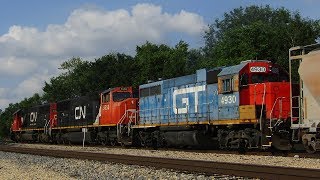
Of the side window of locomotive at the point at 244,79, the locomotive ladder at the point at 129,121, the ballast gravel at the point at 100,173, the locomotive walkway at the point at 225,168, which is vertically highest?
the side window of locomotive at the point at 244,79

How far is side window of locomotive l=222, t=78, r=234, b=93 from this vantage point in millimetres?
18672

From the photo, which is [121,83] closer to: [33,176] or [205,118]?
[205,118]

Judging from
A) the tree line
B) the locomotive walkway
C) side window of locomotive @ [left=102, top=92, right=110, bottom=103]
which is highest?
the tree line

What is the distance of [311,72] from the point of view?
1467 cm

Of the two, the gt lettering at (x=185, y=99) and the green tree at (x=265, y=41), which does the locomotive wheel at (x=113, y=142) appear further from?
the green tree at (x=265, y=41)

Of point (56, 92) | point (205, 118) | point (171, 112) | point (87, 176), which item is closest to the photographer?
point (87, 176)

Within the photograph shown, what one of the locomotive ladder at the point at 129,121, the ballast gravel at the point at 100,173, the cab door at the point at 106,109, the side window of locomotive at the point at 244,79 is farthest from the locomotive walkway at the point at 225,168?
the cab door at the point at 106,109

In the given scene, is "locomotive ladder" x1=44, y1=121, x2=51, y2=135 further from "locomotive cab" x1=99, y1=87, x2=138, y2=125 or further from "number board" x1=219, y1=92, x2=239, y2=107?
"number board" x1=219, y1=92, x2=239, y2=107

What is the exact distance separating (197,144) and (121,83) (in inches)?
1707

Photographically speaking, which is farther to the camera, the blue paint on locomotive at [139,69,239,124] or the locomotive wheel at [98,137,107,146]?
the locomotive wheel at [98,137,107,146]

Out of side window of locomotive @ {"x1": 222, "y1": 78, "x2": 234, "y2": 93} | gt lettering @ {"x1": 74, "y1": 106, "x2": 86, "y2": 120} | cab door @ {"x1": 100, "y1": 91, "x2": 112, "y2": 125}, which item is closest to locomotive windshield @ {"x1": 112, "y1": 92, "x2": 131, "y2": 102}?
cab door @ {"x1": 100, "y1": 91, "x2": 112, "y2": 125}

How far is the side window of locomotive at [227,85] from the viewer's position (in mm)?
18672

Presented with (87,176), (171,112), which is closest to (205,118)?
(171,112)

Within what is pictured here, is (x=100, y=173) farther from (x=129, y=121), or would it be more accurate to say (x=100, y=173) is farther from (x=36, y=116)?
(x=36, y=116)
